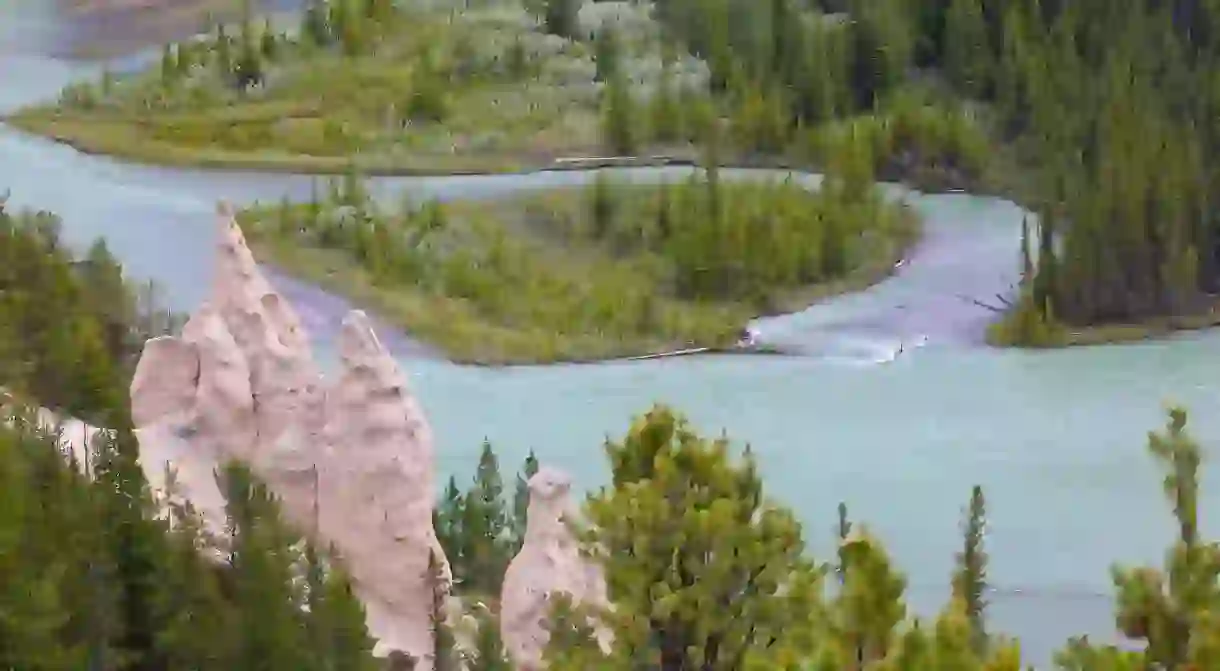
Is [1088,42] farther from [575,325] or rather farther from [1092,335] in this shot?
[575,325]

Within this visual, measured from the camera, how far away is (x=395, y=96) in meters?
18.0

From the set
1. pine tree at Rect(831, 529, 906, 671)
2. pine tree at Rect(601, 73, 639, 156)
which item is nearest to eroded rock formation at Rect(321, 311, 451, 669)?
pine tree at Rect(831, 529, 906, 671)

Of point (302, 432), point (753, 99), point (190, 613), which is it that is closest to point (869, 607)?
point (190, 613)

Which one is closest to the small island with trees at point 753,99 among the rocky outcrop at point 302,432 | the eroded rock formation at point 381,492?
the rocky outcrop at point 302,432

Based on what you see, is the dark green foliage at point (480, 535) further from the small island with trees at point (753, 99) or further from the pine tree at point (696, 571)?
the small island with trees at point (753, 99)

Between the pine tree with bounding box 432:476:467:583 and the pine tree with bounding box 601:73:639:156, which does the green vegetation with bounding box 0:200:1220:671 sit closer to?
the pine tree with bounding box 432:476:467:583

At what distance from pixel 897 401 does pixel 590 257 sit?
3.97 m

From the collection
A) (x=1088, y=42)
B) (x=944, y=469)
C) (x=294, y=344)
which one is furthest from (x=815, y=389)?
(x=1088, y=42)

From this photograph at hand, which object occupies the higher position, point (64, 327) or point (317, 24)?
point (64, 327)

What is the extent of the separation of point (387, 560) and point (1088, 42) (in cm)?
1427

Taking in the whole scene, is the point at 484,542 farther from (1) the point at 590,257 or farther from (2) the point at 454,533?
(1) the point at 590,257

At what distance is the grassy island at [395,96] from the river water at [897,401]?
2.82 ft

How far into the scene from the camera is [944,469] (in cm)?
948

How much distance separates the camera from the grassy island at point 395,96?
16.5m
